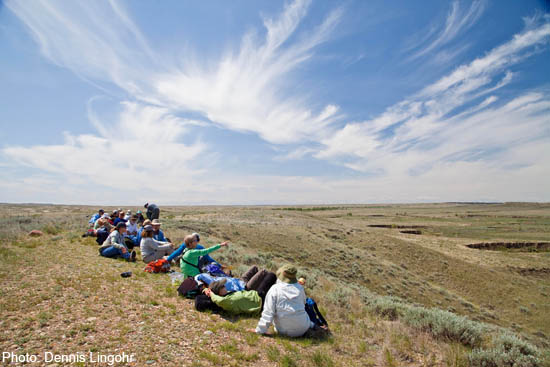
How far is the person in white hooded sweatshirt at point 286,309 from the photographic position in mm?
4383

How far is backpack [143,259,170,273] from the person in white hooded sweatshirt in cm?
471

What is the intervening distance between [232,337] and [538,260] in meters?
42.2

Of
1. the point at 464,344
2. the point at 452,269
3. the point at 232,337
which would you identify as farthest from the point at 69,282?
the point at 452,269

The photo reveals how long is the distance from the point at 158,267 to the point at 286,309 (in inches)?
205

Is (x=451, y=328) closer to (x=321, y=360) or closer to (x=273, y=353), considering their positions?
(x=321, y=360)

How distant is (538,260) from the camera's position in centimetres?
2923

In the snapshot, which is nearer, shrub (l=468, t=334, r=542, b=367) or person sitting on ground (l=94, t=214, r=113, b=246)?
shrub (l=468, t=334, r=542, b=367)

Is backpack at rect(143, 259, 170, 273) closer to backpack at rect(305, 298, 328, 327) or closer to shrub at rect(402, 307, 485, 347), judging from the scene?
backpack at rect(305, 298, 328, 327)

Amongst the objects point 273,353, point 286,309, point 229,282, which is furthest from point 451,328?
point 229,282

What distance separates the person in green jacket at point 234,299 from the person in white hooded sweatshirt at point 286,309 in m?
0.87

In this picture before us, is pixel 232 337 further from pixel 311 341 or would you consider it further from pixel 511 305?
pixel 511 305

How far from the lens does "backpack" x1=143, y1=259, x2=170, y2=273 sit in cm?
764

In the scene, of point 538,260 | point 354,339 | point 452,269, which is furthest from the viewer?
point 538,260

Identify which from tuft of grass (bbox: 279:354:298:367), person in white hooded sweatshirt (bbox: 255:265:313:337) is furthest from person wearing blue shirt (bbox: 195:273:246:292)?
tuft of grass (bbox: 279:354:298:367)
